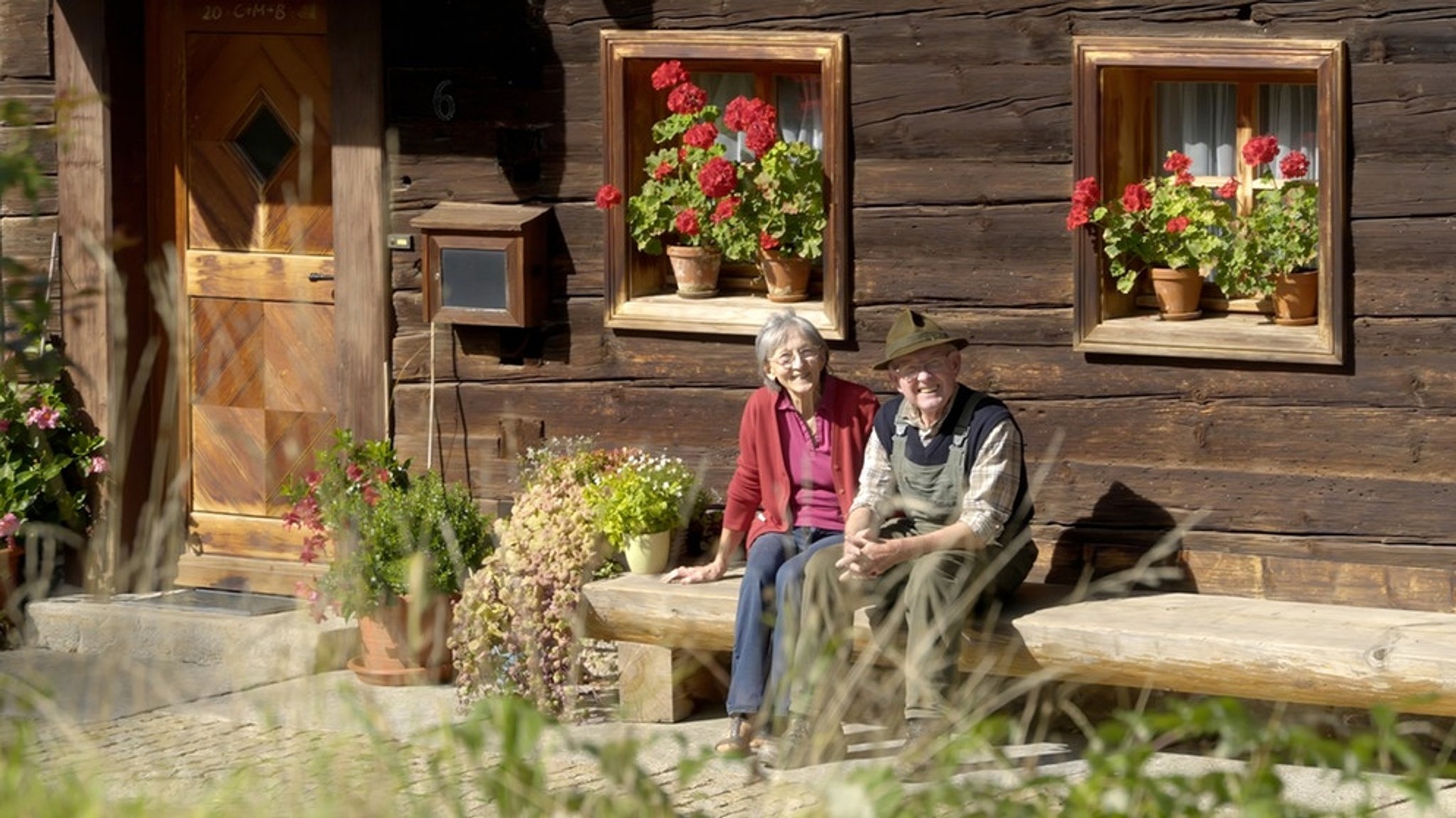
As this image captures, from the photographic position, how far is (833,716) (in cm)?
436

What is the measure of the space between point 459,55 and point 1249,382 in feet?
9.84

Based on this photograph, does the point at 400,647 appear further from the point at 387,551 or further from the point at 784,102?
the point at 784,102

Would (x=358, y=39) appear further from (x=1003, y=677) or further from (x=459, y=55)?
(x=1003, y=677)

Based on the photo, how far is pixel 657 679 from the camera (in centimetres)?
725

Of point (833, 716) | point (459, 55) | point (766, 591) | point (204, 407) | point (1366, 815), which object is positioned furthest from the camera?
point (204, 407)

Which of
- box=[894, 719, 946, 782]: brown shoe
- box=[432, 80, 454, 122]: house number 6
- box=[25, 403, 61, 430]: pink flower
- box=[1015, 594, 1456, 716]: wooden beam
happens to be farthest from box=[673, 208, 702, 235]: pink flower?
box=[894, 719, 946, 782]: brown shoe

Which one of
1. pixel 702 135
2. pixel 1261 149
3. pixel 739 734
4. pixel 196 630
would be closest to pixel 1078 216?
pixel 1261 149

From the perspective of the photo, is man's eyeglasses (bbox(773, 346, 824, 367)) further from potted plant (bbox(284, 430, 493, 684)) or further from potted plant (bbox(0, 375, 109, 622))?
potted plant (bbox(0, 375, 109, 622))

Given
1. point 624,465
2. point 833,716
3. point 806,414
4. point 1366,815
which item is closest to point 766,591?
point 806,414

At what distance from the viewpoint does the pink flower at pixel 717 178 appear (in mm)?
7551

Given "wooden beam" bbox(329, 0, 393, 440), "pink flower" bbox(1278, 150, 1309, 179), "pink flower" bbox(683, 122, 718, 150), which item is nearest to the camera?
Result: "pink flower" bbox(1278, 150, 1309, 179)

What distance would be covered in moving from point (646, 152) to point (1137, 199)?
1.83 m

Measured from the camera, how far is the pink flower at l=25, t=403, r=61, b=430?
868 centimetres

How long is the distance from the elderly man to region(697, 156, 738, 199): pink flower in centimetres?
104
